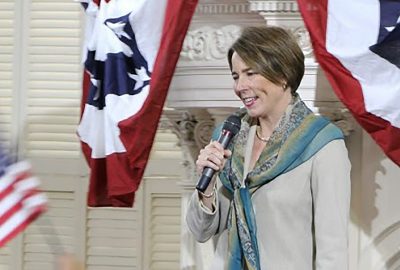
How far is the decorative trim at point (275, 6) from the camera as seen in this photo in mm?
3117

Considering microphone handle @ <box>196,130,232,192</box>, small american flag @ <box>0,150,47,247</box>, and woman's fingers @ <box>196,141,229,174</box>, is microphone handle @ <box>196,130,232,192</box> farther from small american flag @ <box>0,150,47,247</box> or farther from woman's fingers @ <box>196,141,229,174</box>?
small american flag @ <box>0,150,47,247</box>

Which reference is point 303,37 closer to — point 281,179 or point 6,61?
point 281,179

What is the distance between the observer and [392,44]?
119 inches

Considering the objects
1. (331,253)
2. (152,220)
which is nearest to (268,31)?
(331,253)

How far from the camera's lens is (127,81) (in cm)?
336

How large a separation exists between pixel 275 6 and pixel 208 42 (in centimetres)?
23

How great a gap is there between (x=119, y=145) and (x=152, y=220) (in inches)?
40.9

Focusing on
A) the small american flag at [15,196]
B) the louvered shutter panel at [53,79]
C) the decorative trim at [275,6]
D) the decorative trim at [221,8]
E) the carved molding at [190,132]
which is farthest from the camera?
the louvered shutter panel at [53,79]

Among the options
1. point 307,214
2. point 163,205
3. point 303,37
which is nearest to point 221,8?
point 303,37

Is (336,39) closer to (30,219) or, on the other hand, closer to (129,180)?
(129,180)

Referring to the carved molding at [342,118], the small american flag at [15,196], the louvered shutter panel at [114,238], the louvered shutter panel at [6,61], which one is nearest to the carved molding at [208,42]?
the carved molding at [342,118]

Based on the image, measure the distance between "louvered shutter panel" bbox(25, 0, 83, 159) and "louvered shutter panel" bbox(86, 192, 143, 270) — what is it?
0.24 meters

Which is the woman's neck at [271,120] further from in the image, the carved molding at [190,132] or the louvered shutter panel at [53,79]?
the louvered shutter panel at [53,79]

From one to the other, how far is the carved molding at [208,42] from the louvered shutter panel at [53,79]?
3.88ft
